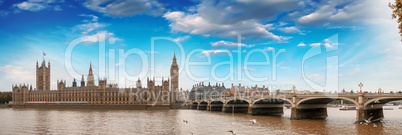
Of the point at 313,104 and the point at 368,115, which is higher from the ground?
the point at 313,104

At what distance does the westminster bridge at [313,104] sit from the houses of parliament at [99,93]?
41.4 m

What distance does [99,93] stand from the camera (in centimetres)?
13838

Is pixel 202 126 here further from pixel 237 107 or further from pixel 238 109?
pixel 237 107

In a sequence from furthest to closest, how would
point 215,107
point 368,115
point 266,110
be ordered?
point 215,107, point 266,110, point 368,115

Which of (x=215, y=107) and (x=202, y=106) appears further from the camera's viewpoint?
(x=202, y=106)

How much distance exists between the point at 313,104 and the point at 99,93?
320 feet

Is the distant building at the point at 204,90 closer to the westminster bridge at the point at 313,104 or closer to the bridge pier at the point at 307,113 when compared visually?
the westminster bridge at the point at 313,104

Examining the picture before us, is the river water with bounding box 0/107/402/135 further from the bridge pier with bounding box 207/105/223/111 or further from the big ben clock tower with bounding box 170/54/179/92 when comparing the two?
the big ben clock tower with bounding box 170/54/179/92

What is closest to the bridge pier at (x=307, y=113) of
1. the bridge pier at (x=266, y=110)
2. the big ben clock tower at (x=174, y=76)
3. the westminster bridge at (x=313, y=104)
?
the westminster bridge at (x=313, y=104)

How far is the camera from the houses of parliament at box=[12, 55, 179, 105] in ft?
440

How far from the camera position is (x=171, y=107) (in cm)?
12094

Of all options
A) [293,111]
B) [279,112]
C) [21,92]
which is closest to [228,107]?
[279,112]

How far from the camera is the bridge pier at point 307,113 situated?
192 ft

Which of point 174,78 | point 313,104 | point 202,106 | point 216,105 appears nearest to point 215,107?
point 216,105
